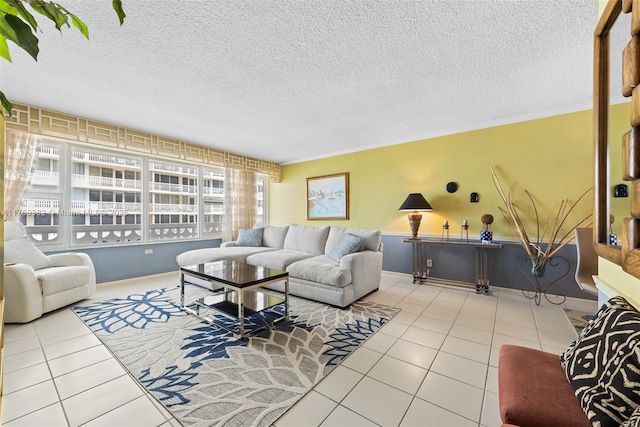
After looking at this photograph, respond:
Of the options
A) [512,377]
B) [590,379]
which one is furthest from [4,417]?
[590,379]

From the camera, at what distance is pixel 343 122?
3.62 metres

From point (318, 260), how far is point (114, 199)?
3396mm

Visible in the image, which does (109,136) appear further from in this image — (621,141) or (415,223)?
(621,141)

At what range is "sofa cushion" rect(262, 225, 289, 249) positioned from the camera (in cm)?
456

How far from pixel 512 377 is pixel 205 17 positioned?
8.98 ft

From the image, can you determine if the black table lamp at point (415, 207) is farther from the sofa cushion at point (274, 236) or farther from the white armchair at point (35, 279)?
the white armchair at point (35, 279)

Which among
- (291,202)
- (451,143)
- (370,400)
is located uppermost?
(451,143)

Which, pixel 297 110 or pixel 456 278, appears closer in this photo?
pixel 297 110

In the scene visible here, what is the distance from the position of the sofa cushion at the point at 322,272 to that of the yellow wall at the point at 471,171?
191 centimetres

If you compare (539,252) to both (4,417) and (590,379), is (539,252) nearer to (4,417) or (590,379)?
(590,379)

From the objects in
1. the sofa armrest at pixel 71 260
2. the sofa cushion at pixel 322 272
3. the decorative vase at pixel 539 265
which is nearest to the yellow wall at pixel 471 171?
the decorative vase at pixel 539 265

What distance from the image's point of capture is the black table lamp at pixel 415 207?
383cm

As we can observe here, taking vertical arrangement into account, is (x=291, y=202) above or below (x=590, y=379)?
above

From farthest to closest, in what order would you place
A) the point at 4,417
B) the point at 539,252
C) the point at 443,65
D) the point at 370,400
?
1. the point at 539,252
2. the point at 443,65
3. the point at 370,400
4. the point at 4,417
